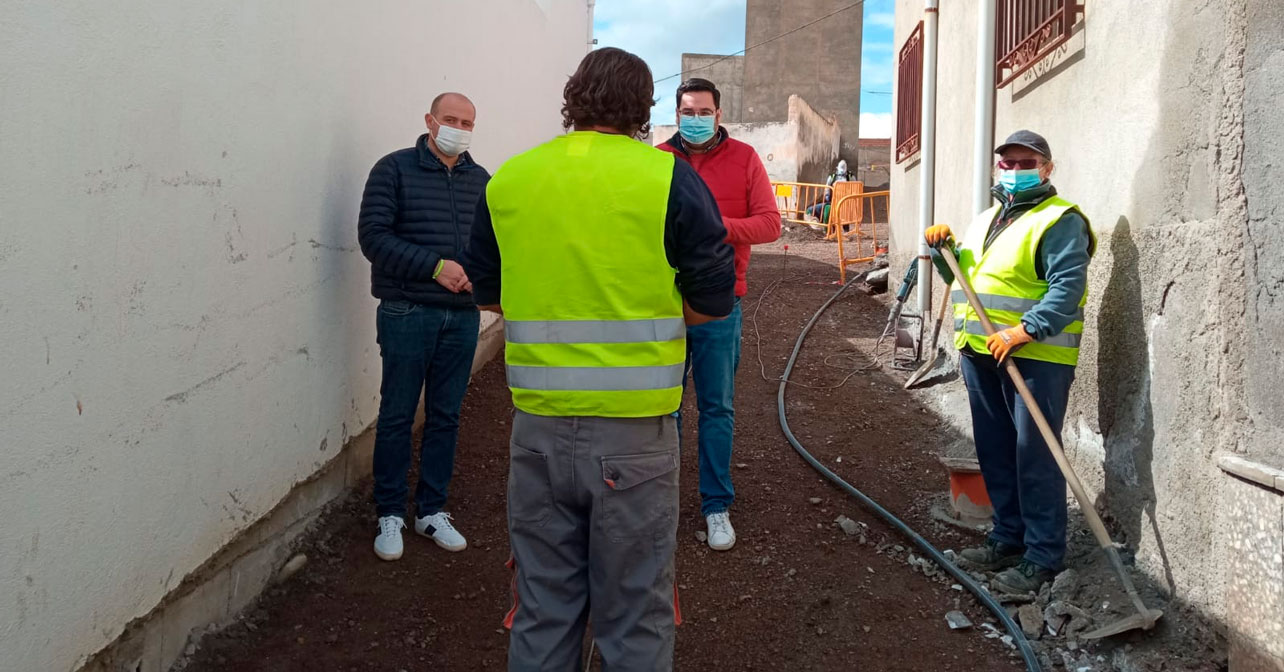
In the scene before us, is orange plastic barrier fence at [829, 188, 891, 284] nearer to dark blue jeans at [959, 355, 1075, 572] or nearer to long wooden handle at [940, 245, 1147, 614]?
dark blue jeans at [959, 355, 1075, 572]

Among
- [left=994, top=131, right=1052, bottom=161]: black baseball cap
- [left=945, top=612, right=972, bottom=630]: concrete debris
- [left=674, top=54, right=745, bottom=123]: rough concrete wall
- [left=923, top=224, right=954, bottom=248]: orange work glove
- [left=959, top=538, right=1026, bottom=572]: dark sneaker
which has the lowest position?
[left=945, top=612, right=972, bottom=630]: concrete debris

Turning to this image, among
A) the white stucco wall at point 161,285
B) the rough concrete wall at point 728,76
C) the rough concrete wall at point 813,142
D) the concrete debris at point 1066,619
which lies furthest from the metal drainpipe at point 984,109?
the rough concrete wall at point 728,76

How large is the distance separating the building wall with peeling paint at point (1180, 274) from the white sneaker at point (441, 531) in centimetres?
259

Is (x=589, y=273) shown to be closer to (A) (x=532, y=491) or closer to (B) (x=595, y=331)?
(B) (x=595, y=331)

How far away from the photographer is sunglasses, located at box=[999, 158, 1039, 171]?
356 cm

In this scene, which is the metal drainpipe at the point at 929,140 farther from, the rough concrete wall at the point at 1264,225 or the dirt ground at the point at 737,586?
the rough concrete wall at the point at 1264,225

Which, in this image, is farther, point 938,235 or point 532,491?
point 938,235

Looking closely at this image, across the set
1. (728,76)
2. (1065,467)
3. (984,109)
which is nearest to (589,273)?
(1065,467)

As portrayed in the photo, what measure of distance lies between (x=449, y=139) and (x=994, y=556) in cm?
276

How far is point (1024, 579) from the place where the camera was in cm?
348

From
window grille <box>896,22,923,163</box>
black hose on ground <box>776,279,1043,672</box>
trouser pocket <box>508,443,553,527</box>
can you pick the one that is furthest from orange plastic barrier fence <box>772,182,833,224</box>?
trouser pocket <box>508,443,553,527</box>

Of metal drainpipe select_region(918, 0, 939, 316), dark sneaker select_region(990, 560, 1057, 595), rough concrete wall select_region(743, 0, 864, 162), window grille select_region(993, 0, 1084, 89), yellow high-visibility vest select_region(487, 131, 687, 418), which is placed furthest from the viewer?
rough concrete wall select_region(743, 0, 864, 162)

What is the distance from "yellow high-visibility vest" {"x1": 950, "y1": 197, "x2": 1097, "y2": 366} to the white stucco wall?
2.65 meters

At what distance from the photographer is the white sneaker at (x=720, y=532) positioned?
12.8 ft
